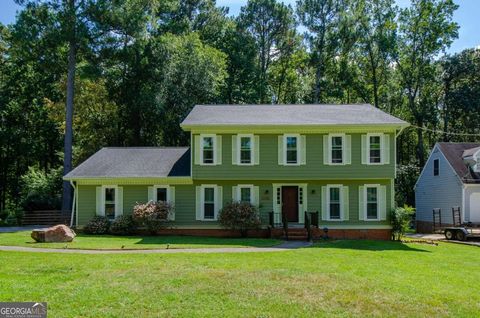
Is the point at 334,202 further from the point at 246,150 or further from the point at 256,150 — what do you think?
the point at 246,150

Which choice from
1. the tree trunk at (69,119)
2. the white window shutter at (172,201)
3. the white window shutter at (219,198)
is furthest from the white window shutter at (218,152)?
the tree trunk at (69,119)

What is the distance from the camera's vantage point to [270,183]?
80.3 ft

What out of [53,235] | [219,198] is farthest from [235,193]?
[53,235]

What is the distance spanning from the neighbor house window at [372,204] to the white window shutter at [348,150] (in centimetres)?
189

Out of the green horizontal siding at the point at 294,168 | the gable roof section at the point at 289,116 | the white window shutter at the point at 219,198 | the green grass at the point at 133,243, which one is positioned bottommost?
the green grass at the point at 133,243

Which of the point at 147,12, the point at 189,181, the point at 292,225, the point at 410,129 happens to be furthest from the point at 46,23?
the point at 410,129

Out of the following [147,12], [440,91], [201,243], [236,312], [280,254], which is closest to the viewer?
[236,312]

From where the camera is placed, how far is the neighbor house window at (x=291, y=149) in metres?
24.0

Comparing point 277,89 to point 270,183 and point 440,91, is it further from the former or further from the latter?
point 270,183

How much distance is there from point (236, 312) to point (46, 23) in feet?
94.9

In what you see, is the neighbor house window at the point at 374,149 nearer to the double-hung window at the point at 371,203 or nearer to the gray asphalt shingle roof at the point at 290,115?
the gray asphalt shingle roof at the point at 290,115

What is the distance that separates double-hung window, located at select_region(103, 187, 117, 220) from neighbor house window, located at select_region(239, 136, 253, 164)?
6.95 metres

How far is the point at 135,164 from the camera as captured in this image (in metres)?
25.5

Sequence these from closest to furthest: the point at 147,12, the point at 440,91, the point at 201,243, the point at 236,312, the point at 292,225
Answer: the point at 236,312, the point at 201,243, the point at 292,225, the point at 147,12, the point at 440,91
